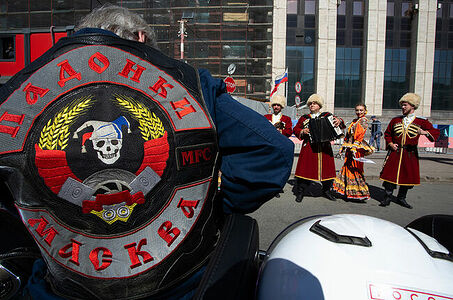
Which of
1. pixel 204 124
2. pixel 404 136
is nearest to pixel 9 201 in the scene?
pixel 204 124

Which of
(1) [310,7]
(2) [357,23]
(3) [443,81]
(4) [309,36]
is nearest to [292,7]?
(1) [310,7]

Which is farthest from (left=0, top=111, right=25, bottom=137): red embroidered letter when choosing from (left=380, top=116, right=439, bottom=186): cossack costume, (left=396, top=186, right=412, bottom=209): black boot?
(left=396, top=186, right=412, bottom=209): black boot

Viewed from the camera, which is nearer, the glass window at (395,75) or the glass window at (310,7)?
the glass window at (310,7)

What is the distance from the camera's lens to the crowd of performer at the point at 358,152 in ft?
16.8

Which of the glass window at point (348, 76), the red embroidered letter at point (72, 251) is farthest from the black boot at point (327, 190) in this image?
the glass window at point (348, 76)

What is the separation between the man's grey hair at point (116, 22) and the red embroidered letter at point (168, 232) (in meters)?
0.76

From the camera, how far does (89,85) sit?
101cm

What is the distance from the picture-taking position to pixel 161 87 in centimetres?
108

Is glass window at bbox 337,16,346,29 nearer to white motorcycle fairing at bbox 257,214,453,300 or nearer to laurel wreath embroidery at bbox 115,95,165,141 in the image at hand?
white motorcycle fairing at bbox 257,214,453,300

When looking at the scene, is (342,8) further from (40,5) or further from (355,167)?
(355,167)

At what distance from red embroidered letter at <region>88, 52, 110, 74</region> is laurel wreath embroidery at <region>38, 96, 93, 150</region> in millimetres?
106

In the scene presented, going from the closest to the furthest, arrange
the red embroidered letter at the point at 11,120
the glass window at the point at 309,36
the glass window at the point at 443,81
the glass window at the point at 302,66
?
1. the red embroidered letter at the point at 11,120
2. the glass window at the point at 309,36
3. the glass window at the point at 302,66
4. the glass window at the point at 443,81

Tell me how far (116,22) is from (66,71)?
316mm

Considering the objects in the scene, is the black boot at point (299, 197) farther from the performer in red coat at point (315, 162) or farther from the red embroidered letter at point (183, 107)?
the red embroidered letter at point (183, 107)
